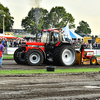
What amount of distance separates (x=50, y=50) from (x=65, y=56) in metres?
1.04

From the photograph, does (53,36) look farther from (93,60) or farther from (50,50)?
(93,60)

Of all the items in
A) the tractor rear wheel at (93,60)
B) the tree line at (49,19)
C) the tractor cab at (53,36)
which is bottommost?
the tractor rear wheel at (93,60)

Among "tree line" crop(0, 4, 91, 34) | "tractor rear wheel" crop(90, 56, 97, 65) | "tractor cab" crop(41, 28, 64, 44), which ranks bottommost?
"tractor rear wheel" crop(90, 56, 97, 65)

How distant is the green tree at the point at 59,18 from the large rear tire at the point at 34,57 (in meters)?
50.0

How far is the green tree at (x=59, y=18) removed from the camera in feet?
216

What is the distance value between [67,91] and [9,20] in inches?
2898

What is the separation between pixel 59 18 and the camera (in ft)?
225

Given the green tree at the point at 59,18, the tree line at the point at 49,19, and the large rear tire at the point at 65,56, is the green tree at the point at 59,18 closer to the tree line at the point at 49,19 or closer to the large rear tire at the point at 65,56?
the tree line at the point at 49,19

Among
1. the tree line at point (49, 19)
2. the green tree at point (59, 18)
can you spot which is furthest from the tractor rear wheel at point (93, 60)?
the green tree at point (59, 18)

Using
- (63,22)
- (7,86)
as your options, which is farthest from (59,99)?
(63,22)

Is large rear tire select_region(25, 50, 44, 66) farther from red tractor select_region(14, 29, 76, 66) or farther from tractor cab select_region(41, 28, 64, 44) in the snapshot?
tractor cab select_region(41, 28, 64, 44)

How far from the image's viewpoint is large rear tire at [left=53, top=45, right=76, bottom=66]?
14.9m

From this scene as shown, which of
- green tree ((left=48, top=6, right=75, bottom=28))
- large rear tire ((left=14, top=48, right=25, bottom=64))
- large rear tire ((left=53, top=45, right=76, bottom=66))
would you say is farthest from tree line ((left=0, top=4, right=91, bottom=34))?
large rear tire ((left=53, top=45, right=76, bottom=66))

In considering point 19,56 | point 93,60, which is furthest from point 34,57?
point 93,60
